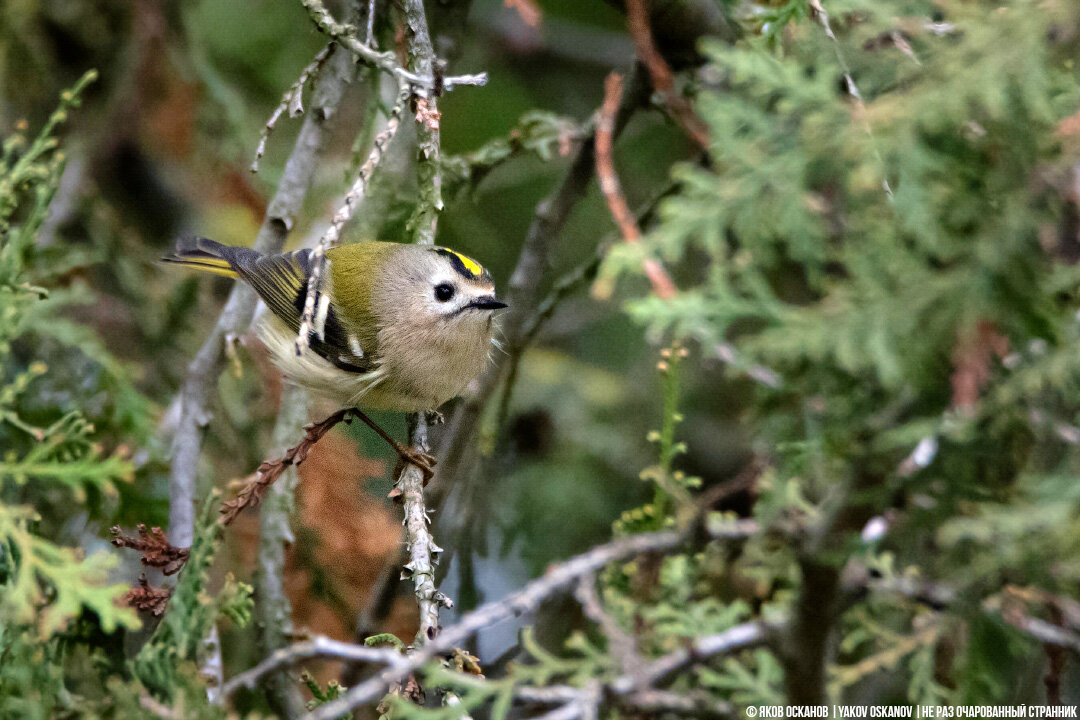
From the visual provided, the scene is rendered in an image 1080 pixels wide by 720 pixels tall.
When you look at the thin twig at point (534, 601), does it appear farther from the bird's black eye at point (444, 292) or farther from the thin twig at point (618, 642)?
the bird's black eye at point (444, 292)

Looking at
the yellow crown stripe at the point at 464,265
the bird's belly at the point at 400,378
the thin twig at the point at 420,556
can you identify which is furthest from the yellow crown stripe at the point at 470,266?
the thin twig at the point at 420,556

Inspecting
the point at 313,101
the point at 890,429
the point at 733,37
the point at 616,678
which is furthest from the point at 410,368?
the point at 890,429

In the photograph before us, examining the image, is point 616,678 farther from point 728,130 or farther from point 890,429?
point 728,130

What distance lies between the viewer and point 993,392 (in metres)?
0.96

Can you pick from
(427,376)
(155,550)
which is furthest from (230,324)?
(155,550)

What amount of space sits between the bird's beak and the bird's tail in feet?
2.91

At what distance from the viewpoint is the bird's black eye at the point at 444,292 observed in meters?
2.51

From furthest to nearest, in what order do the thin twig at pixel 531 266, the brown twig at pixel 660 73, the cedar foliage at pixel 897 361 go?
the thin twig at pixel 531 266, the brown twig at pixel 660 73, the cedar foliage at pixel 897 361

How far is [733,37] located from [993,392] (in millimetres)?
1636

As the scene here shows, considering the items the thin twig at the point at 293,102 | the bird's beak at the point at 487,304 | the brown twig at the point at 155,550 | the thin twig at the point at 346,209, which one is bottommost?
the brown twig at the point at 155,550

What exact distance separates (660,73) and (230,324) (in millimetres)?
1321

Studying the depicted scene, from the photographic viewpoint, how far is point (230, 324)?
226 cm

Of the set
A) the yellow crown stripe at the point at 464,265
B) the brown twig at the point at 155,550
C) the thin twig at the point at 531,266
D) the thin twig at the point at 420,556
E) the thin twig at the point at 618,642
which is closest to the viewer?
the thin twig at the point at 618,642

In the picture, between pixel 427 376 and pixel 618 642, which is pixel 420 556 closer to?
pixel 618 642
